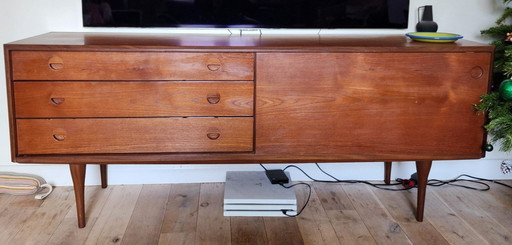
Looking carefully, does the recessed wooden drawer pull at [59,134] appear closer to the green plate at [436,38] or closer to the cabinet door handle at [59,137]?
the cabinet door handle at [59,137]

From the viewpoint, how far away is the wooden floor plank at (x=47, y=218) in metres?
1.87

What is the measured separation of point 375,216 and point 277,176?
0.42 metres

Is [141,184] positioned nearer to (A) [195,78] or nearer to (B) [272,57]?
(A) [195,78]

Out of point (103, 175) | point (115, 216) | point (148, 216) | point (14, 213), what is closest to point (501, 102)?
point (148, 216)

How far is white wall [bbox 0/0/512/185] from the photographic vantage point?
215cm

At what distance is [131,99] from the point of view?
1.77m

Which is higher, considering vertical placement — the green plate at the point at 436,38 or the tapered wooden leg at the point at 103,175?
the green plate at the point at 436,38

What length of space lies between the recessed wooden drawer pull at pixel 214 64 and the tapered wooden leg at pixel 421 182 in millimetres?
802

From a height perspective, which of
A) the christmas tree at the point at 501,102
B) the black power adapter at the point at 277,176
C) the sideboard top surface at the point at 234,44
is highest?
the sideboard top surface at the point at 234,44

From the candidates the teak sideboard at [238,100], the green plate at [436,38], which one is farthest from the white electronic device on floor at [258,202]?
the green plate at [436,38]

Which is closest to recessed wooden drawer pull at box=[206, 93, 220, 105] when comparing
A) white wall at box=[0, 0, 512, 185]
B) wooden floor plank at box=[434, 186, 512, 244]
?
white wall at box=[0, 0, 512, 185]

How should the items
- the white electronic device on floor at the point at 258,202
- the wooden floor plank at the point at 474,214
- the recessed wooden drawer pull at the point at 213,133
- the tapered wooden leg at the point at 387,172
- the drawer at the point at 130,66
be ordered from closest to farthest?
the drawer at the point at 130,66 → the recessed wooden drawer pull at the point at 213,133 → the wooden floor plank at the point at 474,214 → the white electronic device on floor at the point at 258,202 → the tapered wooden leg at the point at 387,172

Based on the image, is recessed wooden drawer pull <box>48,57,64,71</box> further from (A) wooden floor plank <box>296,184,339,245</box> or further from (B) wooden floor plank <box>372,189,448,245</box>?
(B) wooden floor plank <box>372,189,448,245</box>

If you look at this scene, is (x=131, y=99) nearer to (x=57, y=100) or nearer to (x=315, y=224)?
(x=57, y=100)
